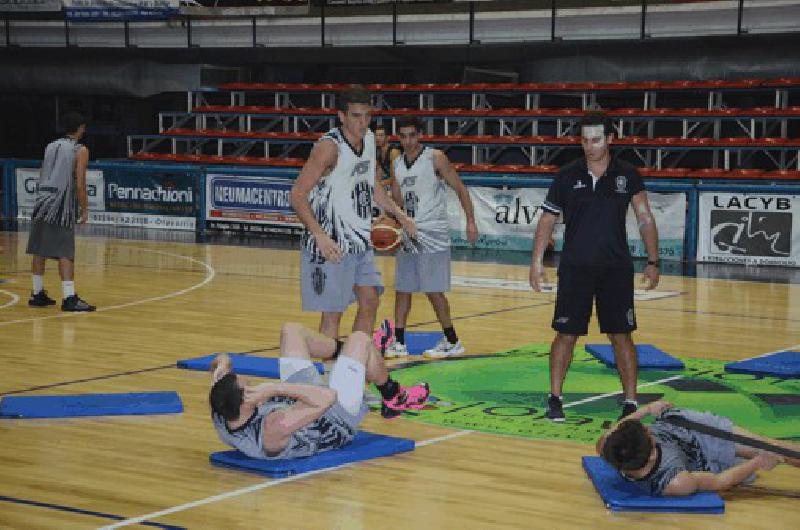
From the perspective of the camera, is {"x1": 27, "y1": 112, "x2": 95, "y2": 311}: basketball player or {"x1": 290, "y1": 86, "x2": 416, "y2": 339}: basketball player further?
{"x1": 27, "y1": 112, "x2": 95, "y2": 311}: basketball player

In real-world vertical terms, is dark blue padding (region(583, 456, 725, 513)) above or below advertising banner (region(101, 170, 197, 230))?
below

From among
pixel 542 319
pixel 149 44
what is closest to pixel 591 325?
pixel 542 319

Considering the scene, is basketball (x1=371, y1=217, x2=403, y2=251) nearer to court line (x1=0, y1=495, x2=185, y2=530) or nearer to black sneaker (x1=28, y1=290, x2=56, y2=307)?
black sneaker (x1=28, y1=290, x2=56, y2=307)

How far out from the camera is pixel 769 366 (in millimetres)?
10523

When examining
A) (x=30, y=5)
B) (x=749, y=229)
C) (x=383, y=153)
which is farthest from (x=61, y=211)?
(x=30, y=5)

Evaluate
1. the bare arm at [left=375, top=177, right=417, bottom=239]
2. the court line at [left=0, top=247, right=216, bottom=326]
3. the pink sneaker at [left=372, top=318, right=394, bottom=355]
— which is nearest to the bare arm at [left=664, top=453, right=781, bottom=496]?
the bare arm at [left=375, top=177, right=417, bottom=239]

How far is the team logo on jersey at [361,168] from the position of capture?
887 centimetres

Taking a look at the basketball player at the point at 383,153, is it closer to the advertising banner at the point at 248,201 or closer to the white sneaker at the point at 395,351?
the white sneaker at the point at 395,351

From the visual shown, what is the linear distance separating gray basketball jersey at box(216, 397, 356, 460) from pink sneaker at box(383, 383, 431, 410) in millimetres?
1121

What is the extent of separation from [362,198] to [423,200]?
2.24m

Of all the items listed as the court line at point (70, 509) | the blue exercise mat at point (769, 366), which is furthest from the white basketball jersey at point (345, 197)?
the blue exercise mat at point (769, 366)

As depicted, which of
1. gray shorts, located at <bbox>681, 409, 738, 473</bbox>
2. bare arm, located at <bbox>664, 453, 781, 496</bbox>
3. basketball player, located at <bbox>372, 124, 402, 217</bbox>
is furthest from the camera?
basketball player, located at <bbox>372, 124, 402, 217</bbox>

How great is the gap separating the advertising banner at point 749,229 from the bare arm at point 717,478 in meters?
12.6

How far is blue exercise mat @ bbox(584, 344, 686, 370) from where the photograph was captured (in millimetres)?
10625
